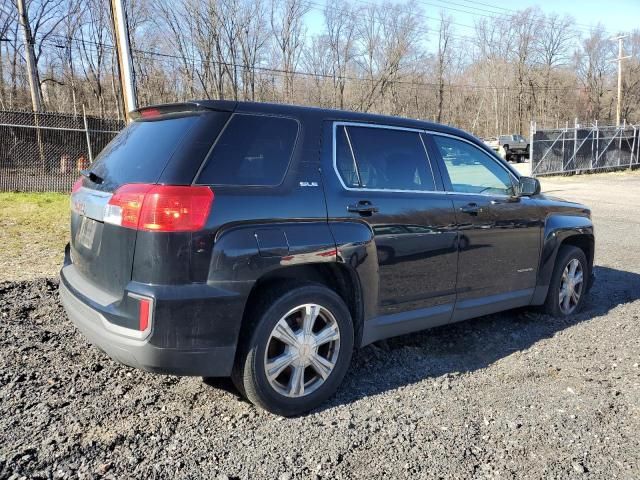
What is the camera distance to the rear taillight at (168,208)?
8.82 feet

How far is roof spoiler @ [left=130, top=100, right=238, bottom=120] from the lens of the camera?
10.0ft

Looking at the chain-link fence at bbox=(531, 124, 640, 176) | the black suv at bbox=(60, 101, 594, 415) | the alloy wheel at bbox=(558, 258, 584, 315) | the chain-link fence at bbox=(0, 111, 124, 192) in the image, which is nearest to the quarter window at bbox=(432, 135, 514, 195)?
the black suv at bbox=(60, 101, 594, 415)

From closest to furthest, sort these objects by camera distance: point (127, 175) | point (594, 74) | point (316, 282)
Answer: point (127, 175), point (316, 282), point (594, 74)

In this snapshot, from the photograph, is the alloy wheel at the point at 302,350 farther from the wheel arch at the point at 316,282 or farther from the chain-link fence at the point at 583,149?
the chain-link fence at the point at 583,149

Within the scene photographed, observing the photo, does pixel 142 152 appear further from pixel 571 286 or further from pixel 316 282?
pixel 571 286

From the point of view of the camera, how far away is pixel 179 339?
2.74m

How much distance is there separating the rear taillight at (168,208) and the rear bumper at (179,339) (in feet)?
1.08

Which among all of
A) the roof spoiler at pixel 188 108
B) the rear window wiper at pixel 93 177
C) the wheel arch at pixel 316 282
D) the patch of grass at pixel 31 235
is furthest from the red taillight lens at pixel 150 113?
the patch of grass at pixel 31 235

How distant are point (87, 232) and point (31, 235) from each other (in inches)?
243

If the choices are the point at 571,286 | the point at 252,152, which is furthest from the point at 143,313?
the point at 571,286

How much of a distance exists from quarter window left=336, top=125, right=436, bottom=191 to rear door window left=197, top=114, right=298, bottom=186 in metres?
0.41

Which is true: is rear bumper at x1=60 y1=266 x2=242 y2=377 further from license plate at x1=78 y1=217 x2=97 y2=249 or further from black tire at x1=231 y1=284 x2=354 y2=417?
license plate at x1=78 y1=217 x2=97 y2=249

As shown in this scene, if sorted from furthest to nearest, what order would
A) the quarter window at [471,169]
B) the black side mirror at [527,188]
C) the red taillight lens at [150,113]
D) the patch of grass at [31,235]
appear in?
the patch of grass at [31,235], the black side mirror at [527,188], the quarter window at [471,169], the red taillight lens at [150,113]

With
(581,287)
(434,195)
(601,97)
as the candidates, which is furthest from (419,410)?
(601,97)
